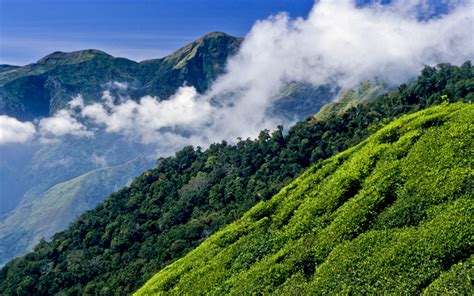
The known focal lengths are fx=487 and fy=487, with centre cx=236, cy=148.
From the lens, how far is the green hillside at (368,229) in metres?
21.8

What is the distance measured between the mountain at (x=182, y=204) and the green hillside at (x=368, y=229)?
8117cm

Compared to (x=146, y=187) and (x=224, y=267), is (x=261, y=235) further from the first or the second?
(x=146, y=187)

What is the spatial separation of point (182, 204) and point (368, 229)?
5045 inches

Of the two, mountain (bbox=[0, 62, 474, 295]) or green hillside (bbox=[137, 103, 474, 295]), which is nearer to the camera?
green hillside (bbox=[137, 103, 474, 295])

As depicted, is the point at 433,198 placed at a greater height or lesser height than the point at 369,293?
greater

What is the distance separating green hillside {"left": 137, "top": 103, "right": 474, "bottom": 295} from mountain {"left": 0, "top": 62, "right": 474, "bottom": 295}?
81171 mm

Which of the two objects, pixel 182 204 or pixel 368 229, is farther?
pixel 182 204

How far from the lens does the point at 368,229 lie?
86.0 ft

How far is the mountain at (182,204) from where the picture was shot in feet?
416

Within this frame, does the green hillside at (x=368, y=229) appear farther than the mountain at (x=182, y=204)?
No

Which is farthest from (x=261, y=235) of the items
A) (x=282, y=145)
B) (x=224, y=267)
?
(x=282, y=145)

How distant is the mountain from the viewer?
127 meters

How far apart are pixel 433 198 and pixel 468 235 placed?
3774 millimetres

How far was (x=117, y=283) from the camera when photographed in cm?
11631
